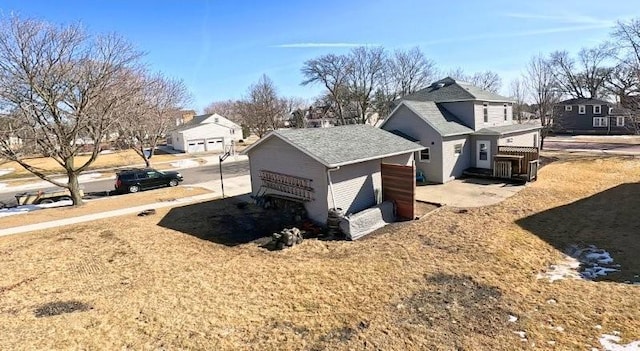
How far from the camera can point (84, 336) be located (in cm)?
706

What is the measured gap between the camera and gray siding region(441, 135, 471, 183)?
70.5 feet

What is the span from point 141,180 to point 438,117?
1969 cm

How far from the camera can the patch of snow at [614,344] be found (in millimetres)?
6450

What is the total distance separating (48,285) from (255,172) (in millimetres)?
10068

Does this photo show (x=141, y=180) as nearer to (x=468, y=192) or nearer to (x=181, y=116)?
(x=468, y=192)

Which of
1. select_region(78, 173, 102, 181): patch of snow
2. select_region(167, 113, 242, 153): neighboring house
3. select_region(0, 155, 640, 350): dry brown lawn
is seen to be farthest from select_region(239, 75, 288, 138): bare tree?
select_region(0, 155, 640, 350): dry brown lawn

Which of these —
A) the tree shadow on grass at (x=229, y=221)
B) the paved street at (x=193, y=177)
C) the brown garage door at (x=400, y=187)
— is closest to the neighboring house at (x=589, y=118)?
the paved street at (x=193, y=177)

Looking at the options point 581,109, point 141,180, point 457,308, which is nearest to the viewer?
point 457,308

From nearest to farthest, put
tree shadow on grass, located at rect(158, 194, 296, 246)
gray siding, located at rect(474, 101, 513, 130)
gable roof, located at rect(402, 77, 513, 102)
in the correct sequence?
tree shadow on grass, located at rect(158, 194, 296, 246) < gray siding, located at rect(474, 101, 513, 130) < gable roof, located at rect(402, 77, 513, 102)

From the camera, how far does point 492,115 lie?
25.6 meters

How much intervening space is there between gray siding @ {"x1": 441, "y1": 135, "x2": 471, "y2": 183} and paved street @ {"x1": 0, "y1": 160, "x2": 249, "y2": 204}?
15.5 meters

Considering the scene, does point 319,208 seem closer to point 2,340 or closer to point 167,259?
point 167,259

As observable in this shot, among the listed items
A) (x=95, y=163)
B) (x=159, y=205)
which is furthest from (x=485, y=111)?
(x=95, y=163)

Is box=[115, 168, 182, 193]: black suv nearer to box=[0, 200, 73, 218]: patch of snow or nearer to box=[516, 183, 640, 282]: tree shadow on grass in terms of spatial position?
box=[0, 200, 73, 218]: patch of snow
